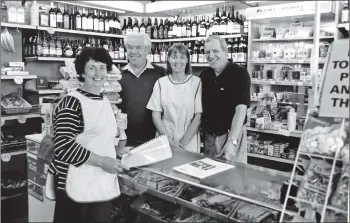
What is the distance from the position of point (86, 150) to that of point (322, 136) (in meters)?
1.19

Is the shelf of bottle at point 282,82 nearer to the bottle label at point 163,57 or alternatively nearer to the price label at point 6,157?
the bottle label at point 163,57

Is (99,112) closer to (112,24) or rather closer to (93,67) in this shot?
(93,67)

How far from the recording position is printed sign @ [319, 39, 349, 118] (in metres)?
1.38

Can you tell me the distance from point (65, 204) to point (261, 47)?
13.7ft

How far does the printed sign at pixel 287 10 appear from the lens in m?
4.24

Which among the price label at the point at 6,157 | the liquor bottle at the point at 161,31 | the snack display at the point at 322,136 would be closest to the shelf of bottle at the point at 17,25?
the price label at the point at 6,157

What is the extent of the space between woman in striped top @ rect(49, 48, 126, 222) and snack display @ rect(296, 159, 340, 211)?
97cm

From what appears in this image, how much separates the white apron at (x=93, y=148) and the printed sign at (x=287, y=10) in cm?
324

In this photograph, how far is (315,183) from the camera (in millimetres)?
1413

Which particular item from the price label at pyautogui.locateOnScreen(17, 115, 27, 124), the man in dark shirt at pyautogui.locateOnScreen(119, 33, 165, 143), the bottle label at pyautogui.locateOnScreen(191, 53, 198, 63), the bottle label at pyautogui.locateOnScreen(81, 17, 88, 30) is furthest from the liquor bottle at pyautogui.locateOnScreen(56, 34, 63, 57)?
the man in dark shirt at pyautogui.locateOnScreen(119, 33, 165, 143)

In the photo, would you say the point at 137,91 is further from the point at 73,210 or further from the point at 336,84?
the point at 336,84

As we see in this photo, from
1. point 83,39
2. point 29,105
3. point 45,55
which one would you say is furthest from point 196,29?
point 29,105

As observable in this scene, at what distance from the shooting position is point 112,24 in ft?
19.0

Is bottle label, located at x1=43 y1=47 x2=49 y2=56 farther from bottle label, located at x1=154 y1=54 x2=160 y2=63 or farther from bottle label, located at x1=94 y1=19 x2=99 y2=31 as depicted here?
bottle label, located at x1=154 y1=54 x2=160 y2=63
